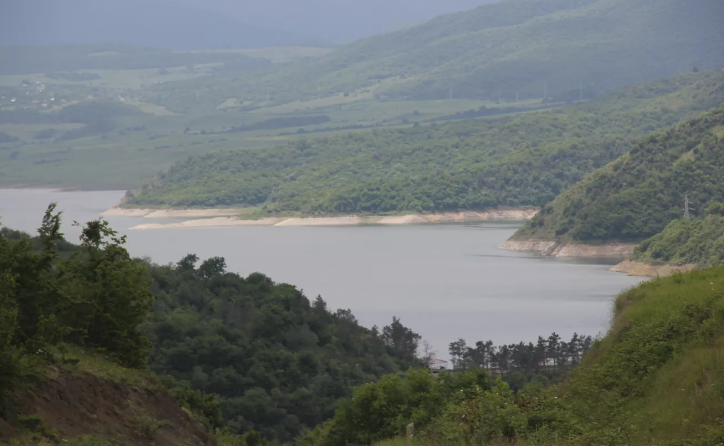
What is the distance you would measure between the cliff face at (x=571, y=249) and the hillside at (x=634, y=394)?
101m

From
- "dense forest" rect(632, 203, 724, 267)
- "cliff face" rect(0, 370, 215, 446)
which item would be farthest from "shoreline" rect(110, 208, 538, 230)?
"cliff face" rect(0, 370, 215, 446)

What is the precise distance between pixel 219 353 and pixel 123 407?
26.0 m

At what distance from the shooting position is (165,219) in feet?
636

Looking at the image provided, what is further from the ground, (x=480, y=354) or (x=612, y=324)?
(x=612, y=324)

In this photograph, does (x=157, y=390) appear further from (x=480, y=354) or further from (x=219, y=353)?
(x=480, y=354)

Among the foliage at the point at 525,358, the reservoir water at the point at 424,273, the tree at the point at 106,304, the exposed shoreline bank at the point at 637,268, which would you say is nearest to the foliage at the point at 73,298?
the tree at the point at 106,304

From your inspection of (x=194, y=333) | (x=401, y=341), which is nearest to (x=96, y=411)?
(x=194, y=333)

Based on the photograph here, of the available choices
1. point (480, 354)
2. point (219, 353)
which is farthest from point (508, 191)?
point (219, 353)

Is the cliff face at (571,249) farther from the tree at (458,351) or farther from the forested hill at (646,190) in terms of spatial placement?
the tree at (458,351)

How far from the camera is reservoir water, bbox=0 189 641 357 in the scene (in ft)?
262

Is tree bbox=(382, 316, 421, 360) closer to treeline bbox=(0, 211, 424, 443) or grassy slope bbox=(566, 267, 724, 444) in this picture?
treeline bbox=(0, 211, 424, 443)

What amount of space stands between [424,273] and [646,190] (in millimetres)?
28212

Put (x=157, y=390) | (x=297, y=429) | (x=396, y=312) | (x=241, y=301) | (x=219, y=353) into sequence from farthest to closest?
1. (x=396, y=312)
2. (x=241, y=301)
3. (x=219, y=353)
4. (x=297, y=429)
5. (x=157, y=390)

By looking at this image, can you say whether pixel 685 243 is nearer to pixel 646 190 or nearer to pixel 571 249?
pixel 571 249
